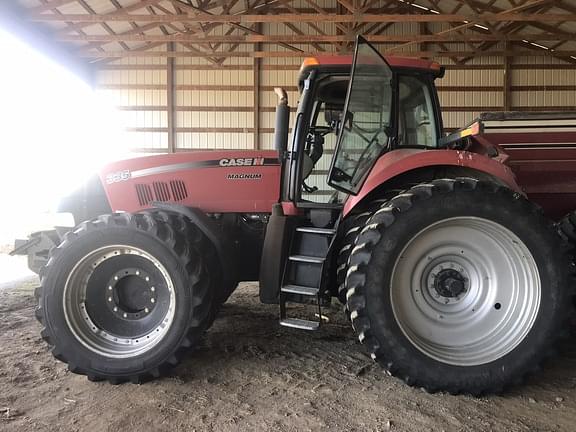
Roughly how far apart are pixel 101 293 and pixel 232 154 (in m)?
1.48

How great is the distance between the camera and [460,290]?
2.95m

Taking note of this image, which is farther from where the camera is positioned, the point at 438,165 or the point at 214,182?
the point at 214,182

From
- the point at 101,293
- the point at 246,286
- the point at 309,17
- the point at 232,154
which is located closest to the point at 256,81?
the point at 309,17

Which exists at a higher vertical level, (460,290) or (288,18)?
(288,18)

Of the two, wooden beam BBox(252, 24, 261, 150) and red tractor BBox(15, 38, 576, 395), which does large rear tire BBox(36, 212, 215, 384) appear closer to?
red tractor BBox(15, 38, 576, 395)

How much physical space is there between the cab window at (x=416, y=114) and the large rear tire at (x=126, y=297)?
1.79 m

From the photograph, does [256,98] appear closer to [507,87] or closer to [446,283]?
[507,87]

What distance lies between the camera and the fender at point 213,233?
10.9ft

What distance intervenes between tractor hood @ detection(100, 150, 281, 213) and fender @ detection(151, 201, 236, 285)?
0.21m

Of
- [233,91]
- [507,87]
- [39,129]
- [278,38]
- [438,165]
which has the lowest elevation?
[438,165]

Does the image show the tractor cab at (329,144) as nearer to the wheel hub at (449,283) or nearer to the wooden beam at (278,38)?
the wheel hub at (449,283)

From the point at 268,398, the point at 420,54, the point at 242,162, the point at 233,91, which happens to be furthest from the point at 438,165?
the point at 233,91

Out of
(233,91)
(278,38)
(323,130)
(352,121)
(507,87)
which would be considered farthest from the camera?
(233,91)

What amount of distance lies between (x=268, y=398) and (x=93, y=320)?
1.34 meters
